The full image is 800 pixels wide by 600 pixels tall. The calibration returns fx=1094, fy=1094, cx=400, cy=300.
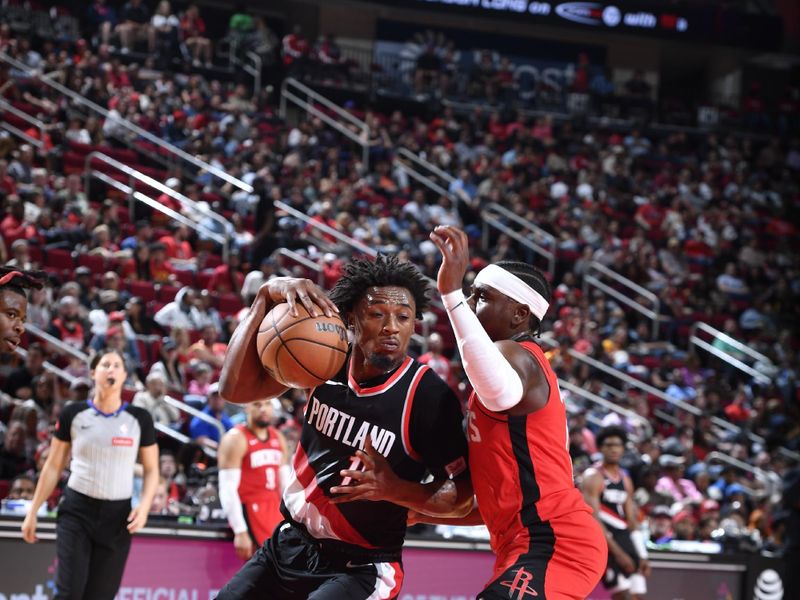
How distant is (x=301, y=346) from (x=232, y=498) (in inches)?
152

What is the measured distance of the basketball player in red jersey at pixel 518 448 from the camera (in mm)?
3752

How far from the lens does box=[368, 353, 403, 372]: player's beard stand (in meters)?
4.10

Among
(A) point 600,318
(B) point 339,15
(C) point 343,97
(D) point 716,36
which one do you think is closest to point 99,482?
(A) point 600,318

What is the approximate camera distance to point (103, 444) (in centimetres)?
664

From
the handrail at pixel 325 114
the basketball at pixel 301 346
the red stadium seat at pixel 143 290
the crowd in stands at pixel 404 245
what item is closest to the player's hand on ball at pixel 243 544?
the crowd in stands at pixel 404 245

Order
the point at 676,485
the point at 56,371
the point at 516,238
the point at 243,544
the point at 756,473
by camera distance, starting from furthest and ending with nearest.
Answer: the point at 516,238 < the point at 756,473 < the point at 676,485 < the point at 56,371 < the point at 243,544

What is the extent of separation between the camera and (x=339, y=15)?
2416 centimetres

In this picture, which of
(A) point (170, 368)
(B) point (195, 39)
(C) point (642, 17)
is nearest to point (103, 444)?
(A) point (170, 368)

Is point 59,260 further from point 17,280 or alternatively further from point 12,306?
point 12,306

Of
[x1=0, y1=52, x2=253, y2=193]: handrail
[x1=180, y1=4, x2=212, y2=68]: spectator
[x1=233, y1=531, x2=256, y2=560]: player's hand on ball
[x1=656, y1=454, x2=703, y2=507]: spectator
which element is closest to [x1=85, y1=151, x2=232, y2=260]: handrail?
[x1=0, y1=52, x2=253, y2=193]: handrail

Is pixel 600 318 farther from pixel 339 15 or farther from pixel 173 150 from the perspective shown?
pixel 339 15

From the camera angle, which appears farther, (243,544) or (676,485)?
(676,485)

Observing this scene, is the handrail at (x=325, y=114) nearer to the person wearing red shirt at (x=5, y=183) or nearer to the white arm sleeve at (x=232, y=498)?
the person wearing red shirt at (x=5, y=183)

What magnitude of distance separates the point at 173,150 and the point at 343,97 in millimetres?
6718
